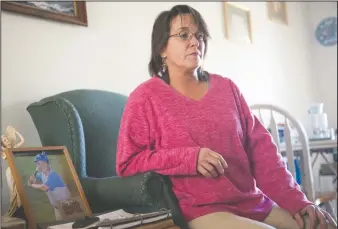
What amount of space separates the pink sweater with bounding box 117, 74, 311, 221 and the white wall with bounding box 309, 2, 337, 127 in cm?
324

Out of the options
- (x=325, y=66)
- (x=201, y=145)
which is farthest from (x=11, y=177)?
(x=325, y=66)

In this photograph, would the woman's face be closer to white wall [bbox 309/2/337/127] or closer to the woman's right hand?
the woman's right hand

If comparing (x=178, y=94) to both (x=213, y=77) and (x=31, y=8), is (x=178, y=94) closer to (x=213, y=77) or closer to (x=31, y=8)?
(x=213, y=77)

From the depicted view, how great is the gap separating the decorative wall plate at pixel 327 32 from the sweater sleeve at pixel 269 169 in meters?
3.30

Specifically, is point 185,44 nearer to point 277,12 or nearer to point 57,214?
point 57,214

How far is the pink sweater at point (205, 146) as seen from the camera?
3.54 feet

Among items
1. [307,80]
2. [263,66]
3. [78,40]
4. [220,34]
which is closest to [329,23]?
[307,80]

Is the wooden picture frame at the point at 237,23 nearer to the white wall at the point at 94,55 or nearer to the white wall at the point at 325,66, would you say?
the white wall at the point at 94,55

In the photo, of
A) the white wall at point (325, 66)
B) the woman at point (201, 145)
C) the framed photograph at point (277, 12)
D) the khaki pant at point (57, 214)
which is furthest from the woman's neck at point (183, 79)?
the white wall at point (325, 66)

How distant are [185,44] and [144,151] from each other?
37 cm

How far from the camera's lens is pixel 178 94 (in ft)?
3.91

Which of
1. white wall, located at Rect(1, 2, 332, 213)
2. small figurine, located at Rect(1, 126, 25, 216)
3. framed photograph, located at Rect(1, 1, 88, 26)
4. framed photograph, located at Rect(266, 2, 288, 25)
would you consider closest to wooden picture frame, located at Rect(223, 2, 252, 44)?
white wall, located at Rect(1, 2, 332, 213)

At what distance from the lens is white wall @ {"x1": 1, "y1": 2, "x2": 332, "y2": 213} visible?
5.20 feet

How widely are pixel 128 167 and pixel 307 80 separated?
3419 millimetres
